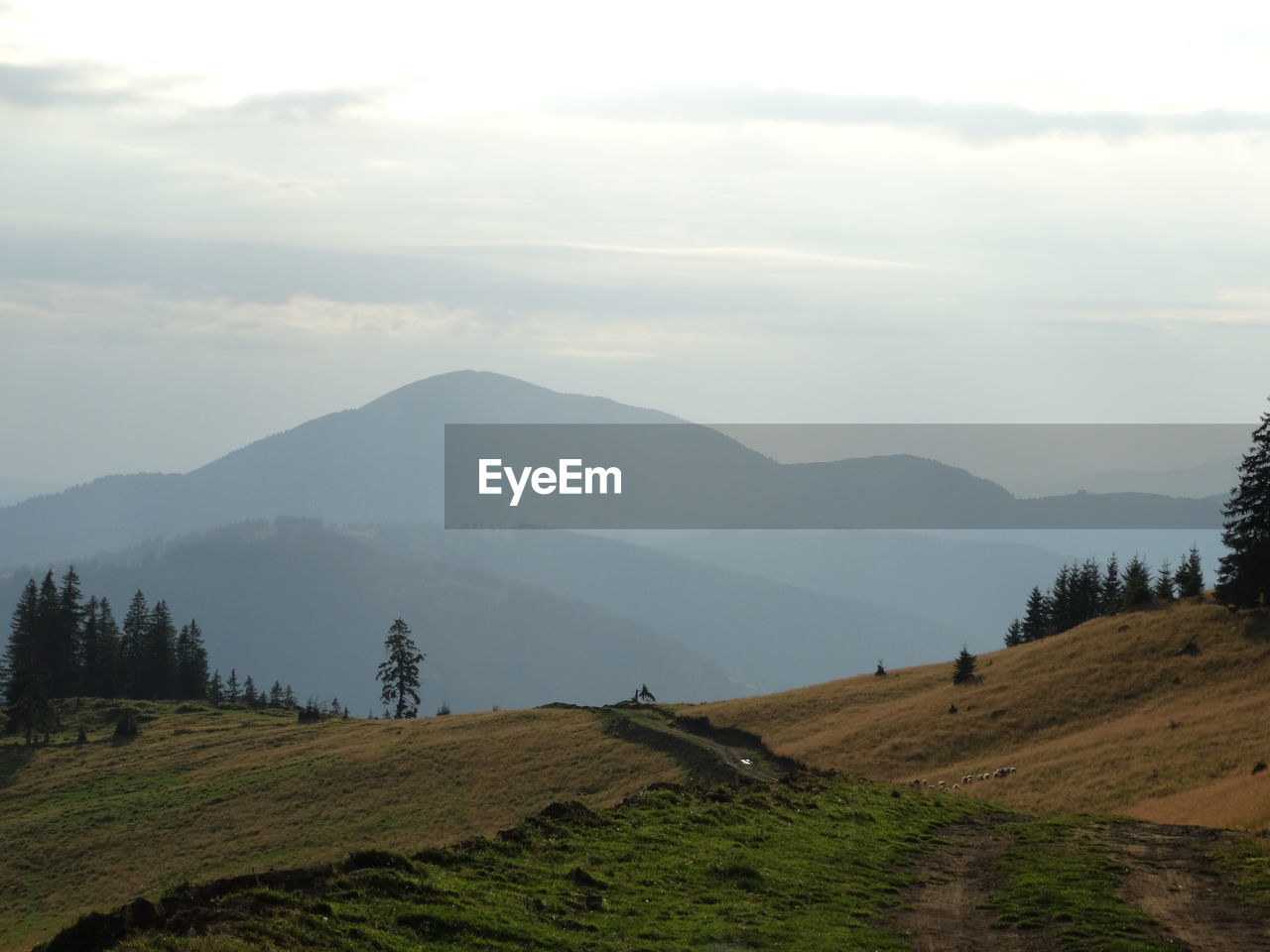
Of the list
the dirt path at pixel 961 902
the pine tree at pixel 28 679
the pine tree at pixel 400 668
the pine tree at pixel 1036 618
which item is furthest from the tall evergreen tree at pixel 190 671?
the dirt path at pixel 961 902

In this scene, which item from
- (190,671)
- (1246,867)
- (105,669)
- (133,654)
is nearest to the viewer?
(1246,867)

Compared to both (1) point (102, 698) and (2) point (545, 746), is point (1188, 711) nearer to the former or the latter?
(2) point (545, 746)

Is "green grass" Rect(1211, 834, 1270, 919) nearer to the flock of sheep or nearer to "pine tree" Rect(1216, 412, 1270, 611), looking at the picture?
the flock of sheep

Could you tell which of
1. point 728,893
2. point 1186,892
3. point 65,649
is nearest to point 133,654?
point 65,649

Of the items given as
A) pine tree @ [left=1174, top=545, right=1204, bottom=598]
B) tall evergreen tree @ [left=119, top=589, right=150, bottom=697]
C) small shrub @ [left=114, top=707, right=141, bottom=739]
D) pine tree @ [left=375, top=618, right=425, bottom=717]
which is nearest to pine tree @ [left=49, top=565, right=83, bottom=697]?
tall evergreen tree @ [left=119, top=589, right=150, bottom=697]

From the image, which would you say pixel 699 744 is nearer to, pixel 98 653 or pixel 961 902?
pixel 961 902

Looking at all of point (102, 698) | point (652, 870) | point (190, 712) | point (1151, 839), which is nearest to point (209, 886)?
point (652, 870)
